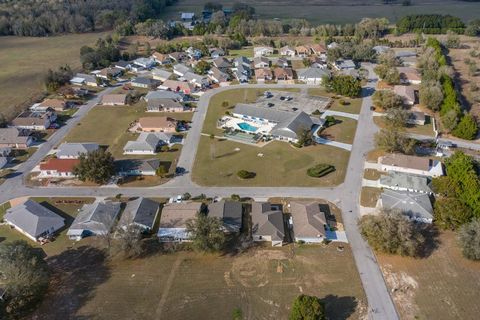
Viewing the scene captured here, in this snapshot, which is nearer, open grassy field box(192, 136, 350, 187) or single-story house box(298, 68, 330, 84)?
open grassy field box(192, 136, 350, 187)

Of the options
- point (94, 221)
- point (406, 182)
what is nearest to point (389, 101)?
point (406, 182)

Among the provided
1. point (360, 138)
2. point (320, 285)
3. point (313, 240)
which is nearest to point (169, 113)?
point (360, 138)

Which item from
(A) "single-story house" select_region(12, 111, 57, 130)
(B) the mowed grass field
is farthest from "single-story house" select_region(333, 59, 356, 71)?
(B) the mowed grass field

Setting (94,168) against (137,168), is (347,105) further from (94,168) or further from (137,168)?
(94,168)

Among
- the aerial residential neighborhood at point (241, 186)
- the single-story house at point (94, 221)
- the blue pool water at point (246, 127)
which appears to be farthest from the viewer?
the blue pool water at point (246, 127)

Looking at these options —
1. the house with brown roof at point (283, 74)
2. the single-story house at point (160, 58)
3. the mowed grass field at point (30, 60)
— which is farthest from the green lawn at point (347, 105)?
the mowed grass field at point (30, 60)

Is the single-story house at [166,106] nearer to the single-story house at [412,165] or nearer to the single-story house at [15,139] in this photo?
the single-story house at [15,139]

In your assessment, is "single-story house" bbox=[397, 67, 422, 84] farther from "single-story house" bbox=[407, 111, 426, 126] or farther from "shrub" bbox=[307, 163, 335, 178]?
"shrub" bbox=[307, 163, 335, 178]
